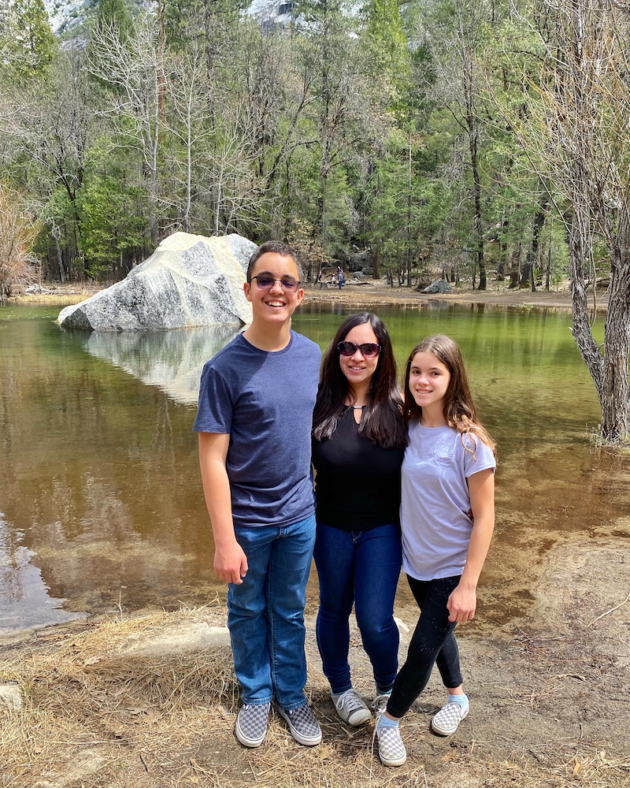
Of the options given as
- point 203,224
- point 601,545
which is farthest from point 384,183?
point 601,545

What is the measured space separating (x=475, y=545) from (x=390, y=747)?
78cm

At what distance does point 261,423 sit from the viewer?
2.21 meters

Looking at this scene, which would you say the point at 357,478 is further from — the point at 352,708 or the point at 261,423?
the point at 352,708

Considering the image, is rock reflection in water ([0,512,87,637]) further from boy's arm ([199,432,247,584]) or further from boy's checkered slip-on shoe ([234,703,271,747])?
boy's arm ([199,432,247,584])

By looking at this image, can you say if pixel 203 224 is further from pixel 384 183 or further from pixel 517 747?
pixel 517 747

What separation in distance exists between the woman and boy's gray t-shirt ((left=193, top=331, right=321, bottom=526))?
5.1 inches

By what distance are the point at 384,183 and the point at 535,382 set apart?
84.3 feet

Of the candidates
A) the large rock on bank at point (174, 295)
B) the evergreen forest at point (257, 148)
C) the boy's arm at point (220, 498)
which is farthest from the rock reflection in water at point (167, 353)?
the evergreen forest at point (257, 148)

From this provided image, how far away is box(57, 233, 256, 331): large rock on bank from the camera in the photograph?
17109 mm

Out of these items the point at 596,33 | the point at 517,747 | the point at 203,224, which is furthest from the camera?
the point at 203,224

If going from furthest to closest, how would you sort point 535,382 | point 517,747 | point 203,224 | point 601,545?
1. point 203,224
2. point 535,382
3. point 601,545
4. point 517,747

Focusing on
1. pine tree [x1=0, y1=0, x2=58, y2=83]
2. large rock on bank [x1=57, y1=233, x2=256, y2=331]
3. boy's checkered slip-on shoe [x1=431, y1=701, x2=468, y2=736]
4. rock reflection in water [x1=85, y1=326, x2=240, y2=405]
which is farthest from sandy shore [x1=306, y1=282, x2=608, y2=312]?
boy's checkered slip-on shoe [x1=431, y1=701, x2=468, y2=736]

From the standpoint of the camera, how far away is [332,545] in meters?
2.37

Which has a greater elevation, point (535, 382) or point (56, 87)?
point (56, 87)
